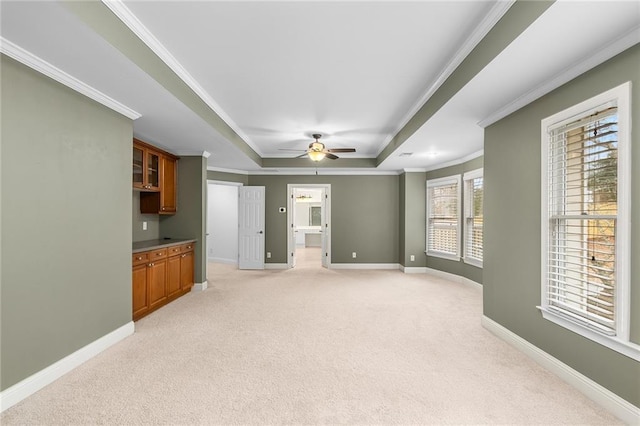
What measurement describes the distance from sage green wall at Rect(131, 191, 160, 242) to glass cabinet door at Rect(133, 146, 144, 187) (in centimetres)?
44

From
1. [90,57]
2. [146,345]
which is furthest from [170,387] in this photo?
[90,57]

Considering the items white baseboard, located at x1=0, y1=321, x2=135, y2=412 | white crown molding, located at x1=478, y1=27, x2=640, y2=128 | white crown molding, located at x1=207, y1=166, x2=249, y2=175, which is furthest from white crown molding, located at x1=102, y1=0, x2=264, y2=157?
white crown molding, located at x1=478, y1=27, x2=640, y2=128

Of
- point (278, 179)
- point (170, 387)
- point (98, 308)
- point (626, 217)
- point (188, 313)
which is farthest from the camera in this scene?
point (278, 179)

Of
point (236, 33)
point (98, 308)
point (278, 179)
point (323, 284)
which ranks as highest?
point (236, 33)

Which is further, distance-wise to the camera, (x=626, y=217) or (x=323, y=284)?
(x=323, y=284)

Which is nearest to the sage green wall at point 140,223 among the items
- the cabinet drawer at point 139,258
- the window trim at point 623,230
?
the cabinet drawer at point 139,258

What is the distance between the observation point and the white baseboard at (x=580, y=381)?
184cm

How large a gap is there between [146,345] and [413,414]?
259 cm

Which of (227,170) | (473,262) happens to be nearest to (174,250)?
(227,170)

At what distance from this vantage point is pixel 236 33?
2246 mm

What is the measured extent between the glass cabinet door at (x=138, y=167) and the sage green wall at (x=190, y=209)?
1.04 m

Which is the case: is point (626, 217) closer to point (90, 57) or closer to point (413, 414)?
point (413, 414)

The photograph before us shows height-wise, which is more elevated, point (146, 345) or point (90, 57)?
point (90, 57)

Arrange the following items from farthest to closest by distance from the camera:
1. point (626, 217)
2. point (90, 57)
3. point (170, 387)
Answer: point (170, 387)
point (90, 57)
point (626, 217)
